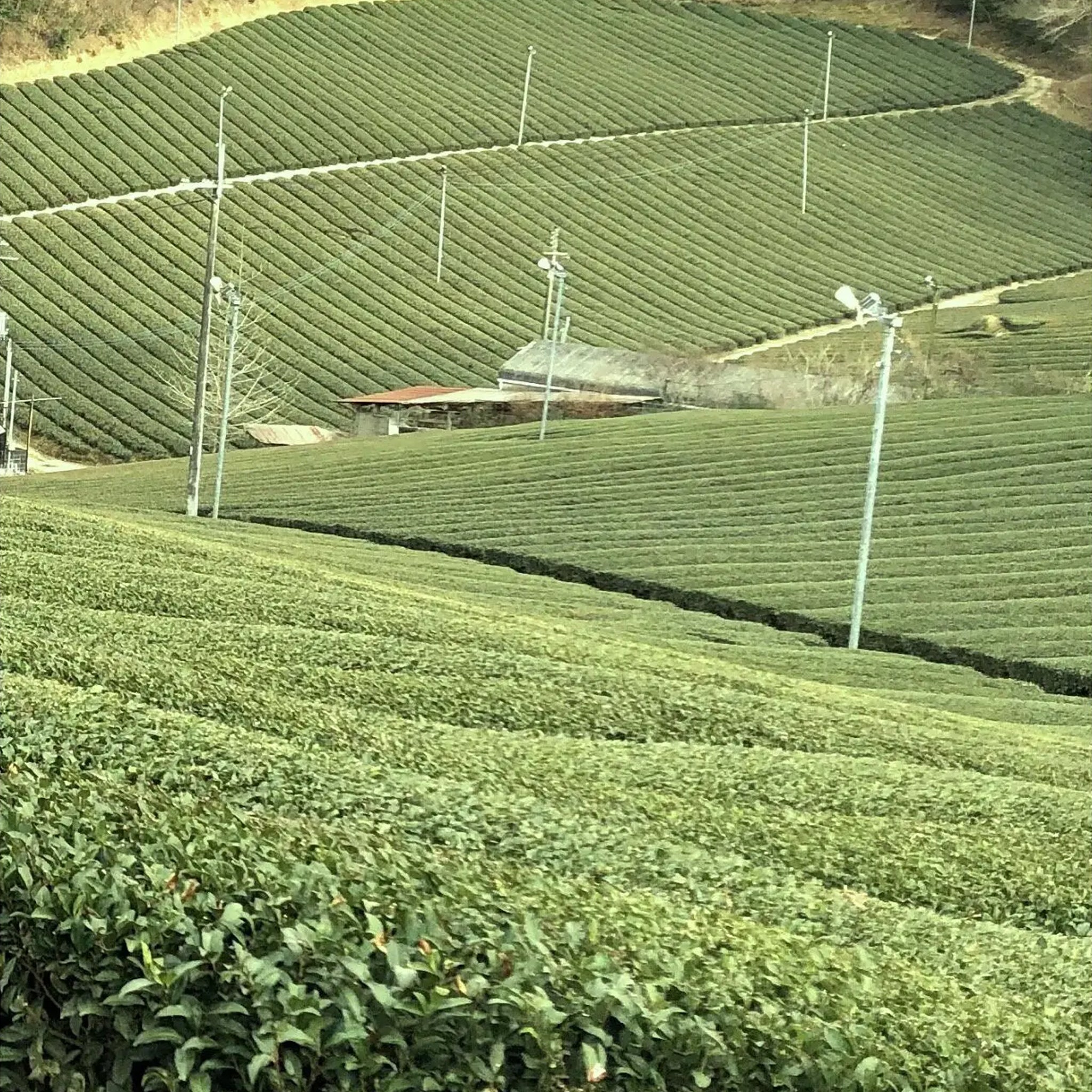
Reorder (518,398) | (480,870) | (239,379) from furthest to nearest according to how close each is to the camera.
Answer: (239,379), (518,398), (480,870)

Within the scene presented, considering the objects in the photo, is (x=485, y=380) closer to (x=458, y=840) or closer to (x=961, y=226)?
(x=961, y=226)

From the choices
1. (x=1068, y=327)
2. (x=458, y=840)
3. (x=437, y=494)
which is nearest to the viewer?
(x=458, y=840)

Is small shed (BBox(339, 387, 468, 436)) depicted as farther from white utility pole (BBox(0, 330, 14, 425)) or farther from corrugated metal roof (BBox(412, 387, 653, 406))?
white utility pole (BBox(0, 330, 14, 425))

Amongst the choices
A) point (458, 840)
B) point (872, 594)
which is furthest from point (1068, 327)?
point (458, 840)

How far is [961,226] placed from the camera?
10162 centimetres

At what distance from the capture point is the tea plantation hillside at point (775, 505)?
33562mm

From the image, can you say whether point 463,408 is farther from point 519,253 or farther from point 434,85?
point 434,85

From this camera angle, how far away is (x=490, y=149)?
9856 cm

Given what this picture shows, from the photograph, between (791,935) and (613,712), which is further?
(613,712)

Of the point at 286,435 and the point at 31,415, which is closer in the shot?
the point at 31,415

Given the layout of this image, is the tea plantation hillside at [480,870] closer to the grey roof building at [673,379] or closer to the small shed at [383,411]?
the grey roof building at [673,379]

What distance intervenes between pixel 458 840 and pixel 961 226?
98.7m

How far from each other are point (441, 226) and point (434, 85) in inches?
964

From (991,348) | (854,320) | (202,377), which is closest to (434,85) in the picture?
(854,320)
